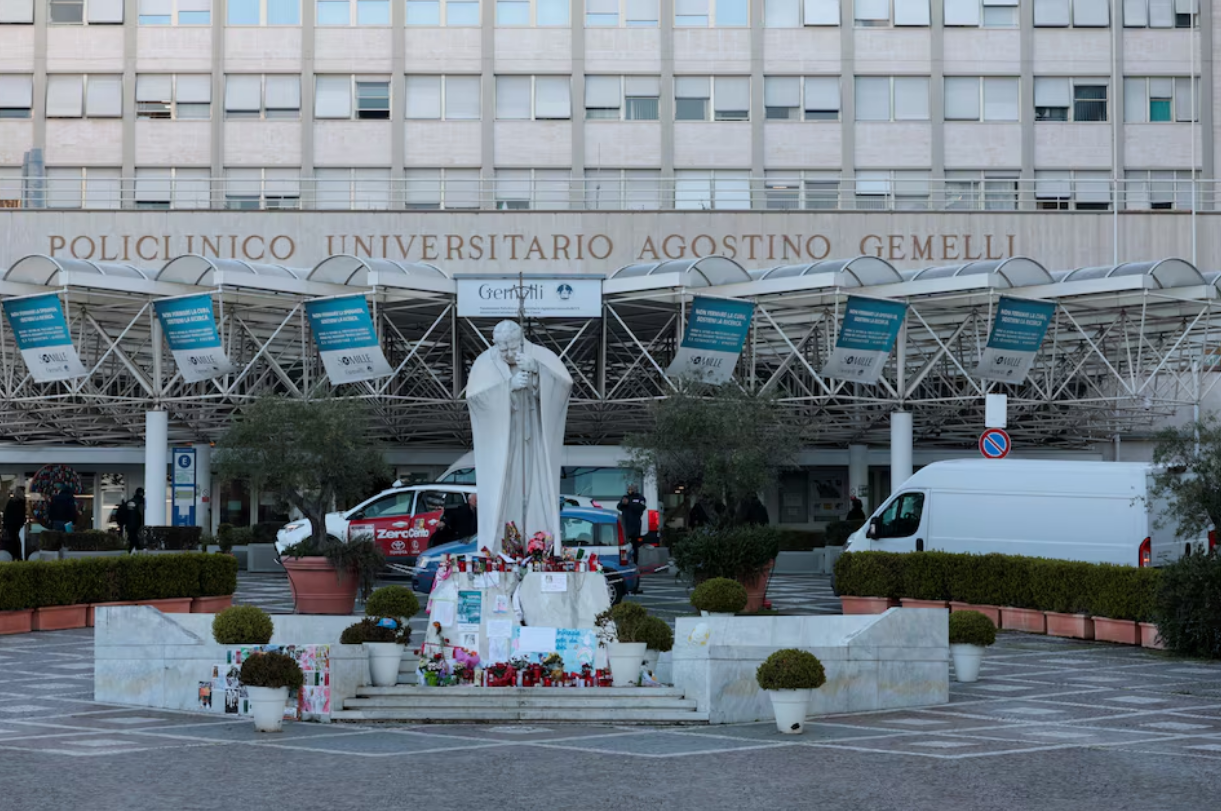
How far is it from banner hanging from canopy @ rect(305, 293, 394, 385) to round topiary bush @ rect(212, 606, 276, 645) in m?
17.7

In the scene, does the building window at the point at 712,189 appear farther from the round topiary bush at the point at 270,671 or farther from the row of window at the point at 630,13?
the round topiary bush at the point at 270,671

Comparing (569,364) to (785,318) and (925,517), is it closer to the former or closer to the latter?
(785,318)

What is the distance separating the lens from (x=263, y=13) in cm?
4741

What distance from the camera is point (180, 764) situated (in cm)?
1122

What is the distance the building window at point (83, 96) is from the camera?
47469 mm

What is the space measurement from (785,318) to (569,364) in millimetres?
5170

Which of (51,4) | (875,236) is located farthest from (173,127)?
(875,236)

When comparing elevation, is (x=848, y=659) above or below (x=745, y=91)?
below

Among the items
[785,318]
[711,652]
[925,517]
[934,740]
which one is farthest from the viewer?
[785,318]

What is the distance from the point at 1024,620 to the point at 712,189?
27.6m

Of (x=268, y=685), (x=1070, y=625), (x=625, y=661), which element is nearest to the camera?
(x=268, y=685)

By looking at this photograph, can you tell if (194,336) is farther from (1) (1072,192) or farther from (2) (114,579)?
(1) (1072,192)

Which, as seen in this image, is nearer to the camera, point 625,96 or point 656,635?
point 656,635

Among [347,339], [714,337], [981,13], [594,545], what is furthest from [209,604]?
[981,13]
